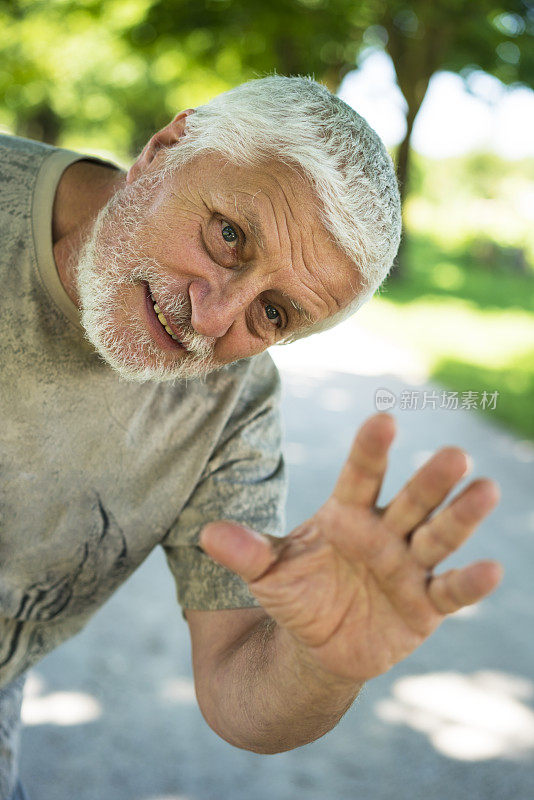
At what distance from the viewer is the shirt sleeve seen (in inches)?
76.9

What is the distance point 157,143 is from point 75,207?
0.90 feet

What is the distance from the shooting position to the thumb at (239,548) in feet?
4.00

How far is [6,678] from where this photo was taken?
79.1 inches

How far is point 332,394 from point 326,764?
5337 millimetres

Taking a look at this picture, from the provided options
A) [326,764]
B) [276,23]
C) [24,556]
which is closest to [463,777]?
[326,764]

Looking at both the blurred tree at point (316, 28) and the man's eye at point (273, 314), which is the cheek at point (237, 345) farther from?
the blurred tree at point (316, 28)

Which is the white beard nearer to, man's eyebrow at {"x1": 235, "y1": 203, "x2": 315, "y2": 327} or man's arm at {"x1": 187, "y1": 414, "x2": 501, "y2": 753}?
man's eyebrow at {"x1": 235, "y1": 203, "x2": 315, "y2": 327}

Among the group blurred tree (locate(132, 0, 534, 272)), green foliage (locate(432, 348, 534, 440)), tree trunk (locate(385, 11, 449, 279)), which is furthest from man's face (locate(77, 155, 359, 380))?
tree trunk (locate(385, 11, 449, 279))

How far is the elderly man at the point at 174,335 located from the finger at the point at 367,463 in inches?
20.3

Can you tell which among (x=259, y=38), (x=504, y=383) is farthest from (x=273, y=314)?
(x=504, y=383)

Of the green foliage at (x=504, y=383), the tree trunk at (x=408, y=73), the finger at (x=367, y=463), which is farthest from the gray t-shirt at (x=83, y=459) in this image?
the tree trunk at (x=408, y=73)

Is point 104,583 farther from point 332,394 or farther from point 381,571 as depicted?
point 332,394

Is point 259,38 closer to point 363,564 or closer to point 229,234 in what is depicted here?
point 229,234

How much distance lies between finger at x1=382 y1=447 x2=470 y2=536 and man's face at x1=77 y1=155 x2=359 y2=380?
0.74 metres
